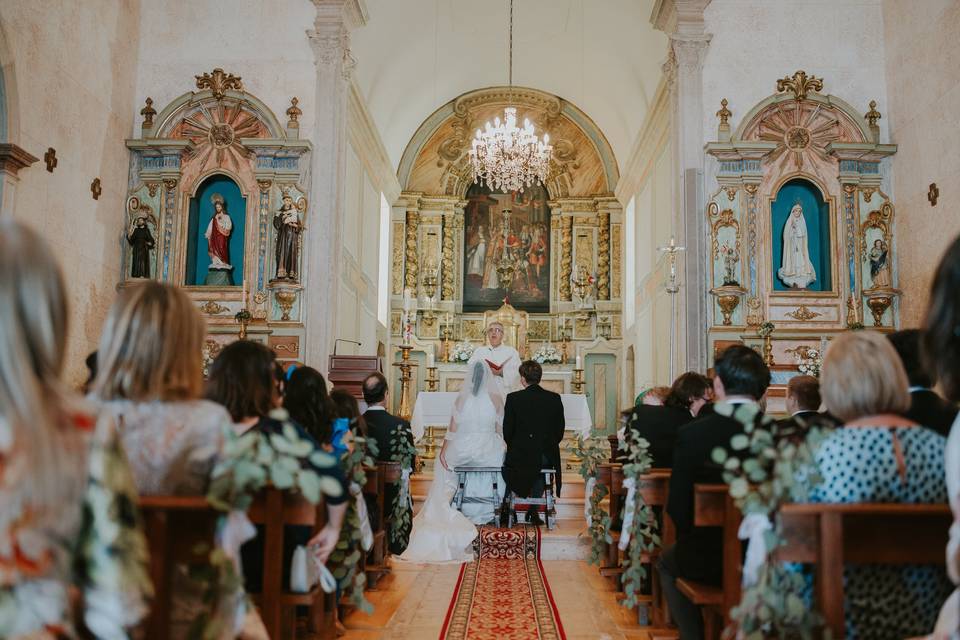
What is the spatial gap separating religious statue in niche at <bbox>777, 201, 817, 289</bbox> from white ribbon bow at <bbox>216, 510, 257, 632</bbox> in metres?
9.49

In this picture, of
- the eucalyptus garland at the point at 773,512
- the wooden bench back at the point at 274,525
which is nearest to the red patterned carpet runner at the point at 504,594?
the wooden bench back at the point at 274,525

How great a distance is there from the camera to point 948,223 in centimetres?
971

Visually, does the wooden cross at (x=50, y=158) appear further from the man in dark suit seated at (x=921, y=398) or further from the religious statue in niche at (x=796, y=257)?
the religious statue in niche at (x=796, y=257)

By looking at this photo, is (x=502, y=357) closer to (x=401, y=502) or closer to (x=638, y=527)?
(x=401, y=502)

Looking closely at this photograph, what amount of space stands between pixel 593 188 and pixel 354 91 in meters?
7.42

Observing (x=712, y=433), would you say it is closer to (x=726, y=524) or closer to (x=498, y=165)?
(x=726, y=524)

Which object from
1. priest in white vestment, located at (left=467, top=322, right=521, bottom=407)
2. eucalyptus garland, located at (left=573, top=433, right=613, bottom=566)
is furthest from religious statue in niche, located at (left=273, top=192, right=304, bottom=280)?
eucalyptus garland, located at (left=573, top=433, right=613, bottom=566)

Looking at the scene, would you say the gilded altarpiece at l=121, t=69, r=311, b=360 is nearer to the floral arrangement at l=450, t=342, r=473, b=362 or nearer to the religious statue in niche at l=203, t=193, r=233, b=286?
the religious statue in niche at l=203, t=193, r=233, b=286

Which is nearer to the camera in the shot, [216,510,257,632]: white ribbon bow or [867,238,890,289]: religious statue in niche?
[216,510,257,632]: white ribbon bow

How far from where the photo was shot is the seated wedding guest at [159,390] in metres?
2.52

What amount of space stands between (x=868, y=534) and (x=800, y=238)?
29.4ft

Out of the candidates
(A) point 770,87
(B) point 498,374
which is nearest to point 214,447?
(B) point 498,374

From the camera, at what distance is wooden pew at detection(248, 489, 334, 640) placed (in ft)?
10.6

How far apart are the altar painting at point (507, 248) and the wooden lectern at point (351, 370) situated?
28.5ft
